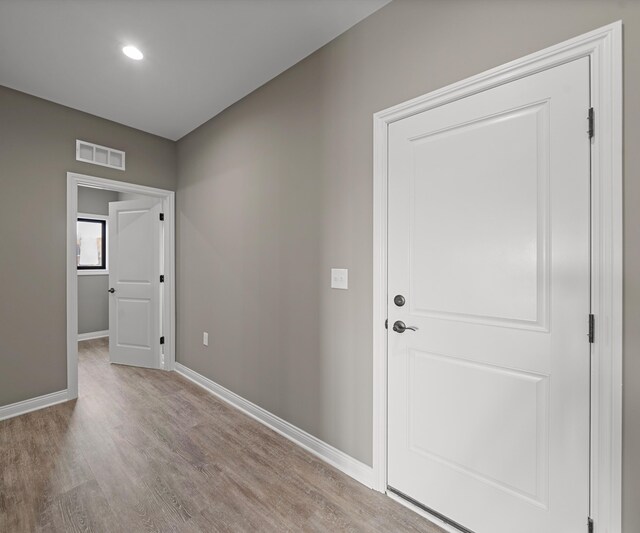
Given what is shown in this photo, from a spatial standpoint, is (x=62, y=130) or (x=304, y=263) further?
(x=62, y=130)

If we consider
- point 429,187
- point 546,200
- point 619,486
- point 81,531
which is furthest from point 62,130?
point 619,486

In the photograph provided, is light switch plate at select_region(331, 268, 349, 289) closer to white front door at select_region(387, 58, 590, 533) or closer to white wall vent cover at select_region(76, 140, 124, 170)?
white front door at select_region(387, 58, 590, 533)

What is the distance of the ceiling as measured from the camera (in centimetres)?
184

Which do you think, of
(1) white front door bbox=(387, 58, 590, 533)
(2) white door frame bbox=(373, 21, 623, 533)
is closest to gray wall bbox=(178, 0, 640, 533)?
(2) white door frame bbox=(373, 21, 623, 533)

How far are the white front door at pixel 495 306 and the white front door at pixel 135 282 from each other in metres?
3.04

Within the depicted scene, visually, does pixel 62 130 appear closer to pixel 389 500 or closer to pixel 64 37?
pixel 64 37

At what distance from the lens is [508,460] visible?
4.52ft

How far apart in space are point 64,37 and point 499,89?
260 centimetres

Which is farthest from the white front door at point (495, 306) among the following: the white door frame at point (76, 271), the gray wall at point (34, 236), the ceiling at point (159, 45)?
the gray wall at point (34, 236)

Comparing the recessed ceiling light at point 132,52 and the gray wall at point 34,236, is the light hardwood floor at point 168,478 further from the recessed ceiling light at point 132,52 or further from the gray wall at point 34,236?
the recessed ceiling light at point 132,52

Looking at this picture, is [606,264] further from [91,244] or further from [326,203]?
[91,244]

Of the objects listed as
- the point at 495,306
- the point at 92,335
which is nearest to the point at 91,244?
the point at 92,335

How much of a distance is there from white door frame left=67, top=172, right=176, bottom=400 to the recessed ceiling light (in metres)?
1.36

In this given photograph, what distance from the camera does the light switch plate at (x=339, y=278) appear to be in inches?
78.2
